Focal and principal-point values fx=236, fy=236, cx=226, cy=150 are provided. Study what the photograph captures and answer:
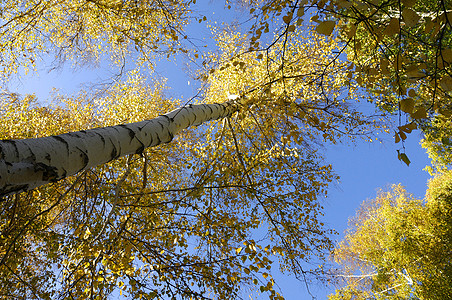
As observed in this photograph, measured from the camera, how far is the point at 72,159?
4.51ft

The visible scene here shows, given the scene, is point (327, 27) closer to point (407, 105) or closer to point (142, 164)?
point (407, 105)

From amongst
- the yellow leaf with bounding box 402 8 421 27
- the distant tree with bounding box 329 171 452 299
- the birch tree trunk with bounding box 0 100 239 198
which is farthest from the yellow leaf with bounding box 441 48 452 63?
the distant tree with bounding box 329 171 452 299

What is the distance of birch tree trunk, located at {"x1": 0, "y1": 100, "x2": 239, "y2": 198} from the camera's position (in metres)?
1.13

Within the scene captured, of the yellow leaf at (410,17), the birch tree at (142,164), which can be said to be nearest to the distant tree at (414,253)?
the birch tree at (142,164)

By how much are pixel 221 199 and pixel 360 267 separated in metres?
9.71

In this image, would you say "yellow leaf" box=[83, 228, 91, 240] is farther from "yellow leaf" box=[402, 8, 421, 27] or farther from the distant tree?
the distant tree

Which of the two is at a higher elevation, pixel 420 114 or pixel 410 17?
pixel 410 17

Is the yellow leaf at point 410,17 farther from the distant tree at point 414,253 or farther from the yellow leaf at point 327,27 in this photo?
the distant tree at point 414,253

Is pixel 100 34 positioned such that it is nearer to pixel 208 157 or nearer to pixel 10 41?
pixel 10 41

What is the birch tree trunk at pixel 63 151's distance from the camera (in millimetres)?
1132

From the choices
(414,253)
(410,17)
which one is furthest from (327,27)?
(414,253)

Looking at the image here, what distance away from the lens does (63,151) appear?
1.34 m

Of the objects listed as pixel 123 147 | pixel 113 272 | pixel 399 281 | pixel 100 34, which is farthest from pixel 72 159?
pixel 399 281

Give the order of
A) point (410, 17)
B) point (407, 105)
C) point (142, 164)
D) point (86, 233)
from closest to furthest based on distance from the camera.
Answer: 1. point (410, 17)
2. point (407, 105)
3. point (86, 233)
4. point (142, 164)
